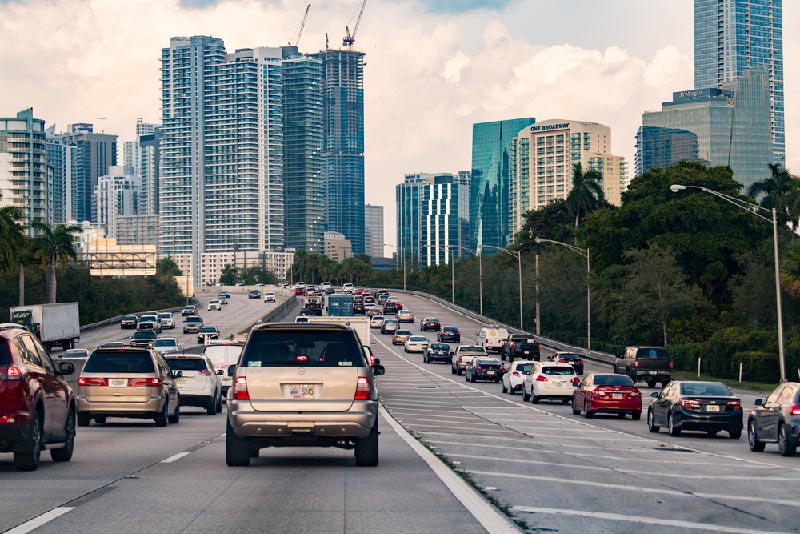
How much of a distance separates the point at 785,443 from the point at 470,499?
10895 mm

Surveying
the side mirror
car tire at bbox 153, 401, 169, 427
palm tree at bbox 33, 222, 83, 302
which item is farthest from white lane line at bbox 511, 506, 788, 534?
palm tree at bbox 33, 222, 83, 302

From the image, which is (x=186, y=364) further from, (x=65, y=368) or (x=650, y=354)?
(x=650, y=354)

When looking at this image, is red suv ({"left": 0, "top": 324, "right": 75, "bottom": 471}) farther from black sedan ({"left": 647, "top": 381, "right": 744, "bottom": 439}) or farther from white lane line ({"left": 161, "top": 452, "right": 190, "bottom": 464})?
black sedan ({"left": 647, "top": 381, "right": 744, "bottom": 439})

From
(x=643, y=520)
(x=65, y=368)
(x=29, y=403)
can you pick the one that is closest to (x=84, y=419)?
(x=65, y=368)

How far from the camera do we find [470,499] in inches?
549

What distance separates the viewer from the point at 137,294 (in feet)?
591

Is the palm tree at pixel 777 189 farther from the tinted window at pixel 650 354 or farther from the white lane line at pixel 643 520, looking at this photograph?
the white lane line at pixel 643 520

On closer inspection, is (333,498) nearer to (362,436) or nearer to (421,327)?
(362,436)

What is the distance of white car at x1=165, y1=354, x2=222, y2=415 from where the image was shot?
1362 inches

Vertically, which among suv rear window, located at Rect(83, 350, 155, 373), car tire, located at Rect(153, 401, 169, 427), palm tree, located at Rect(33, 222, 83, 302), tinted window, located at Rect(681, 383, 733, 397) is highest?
palm tree, located at Rect(33, 222, 83, 302)

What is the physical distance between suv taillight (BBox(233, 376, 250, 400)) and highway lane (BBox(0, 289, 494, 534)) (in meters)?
1.04

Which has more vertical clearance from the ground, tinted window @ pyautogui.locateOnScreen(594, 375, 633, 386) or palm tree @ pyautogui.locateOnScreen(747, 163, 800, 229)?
palm tree @ pyautogui.locateOnScreen(747, 163, 800, 229)

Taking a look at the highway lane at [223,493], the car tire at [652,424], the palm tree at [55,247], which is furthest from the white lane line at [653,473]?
the palm tree at [55,247]

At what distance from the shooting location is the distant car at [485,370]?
5922 centimetres
